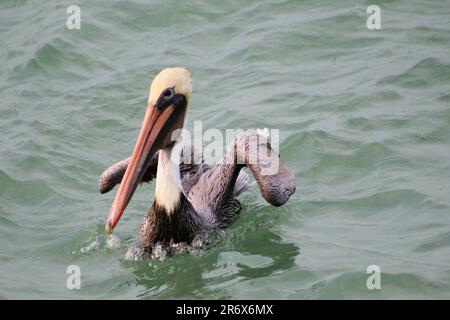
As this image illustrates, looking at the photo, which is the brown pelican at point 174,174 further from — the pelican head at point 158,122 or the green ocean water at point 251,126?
the green ocean water at point 251,126

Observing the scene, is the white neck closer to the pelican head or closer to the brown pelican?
the brown pelican

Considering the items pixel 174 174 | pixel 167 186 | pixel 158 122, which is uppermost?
pixel 158 122

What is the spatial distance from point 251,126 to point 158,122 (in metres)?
2.48

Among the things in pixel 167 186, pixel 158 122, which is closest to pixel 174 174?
pixel 167 186

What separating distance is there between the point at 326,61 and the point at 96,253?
4157mm

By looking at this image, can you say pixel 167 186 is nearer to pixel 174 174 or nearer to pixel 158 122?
pixel 174 174

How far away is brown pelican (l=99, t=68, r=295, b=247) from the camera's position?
23.1 feet

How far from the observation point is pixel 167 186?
730cm

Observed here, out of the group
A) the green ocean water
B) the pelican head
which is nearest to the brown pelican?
the pelican head

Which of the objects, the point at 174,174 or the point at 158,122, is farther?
the point at 174,174

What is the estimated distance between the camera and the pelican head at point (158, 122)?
6961 millimetres

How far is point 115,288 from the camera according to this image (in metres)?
6.88
